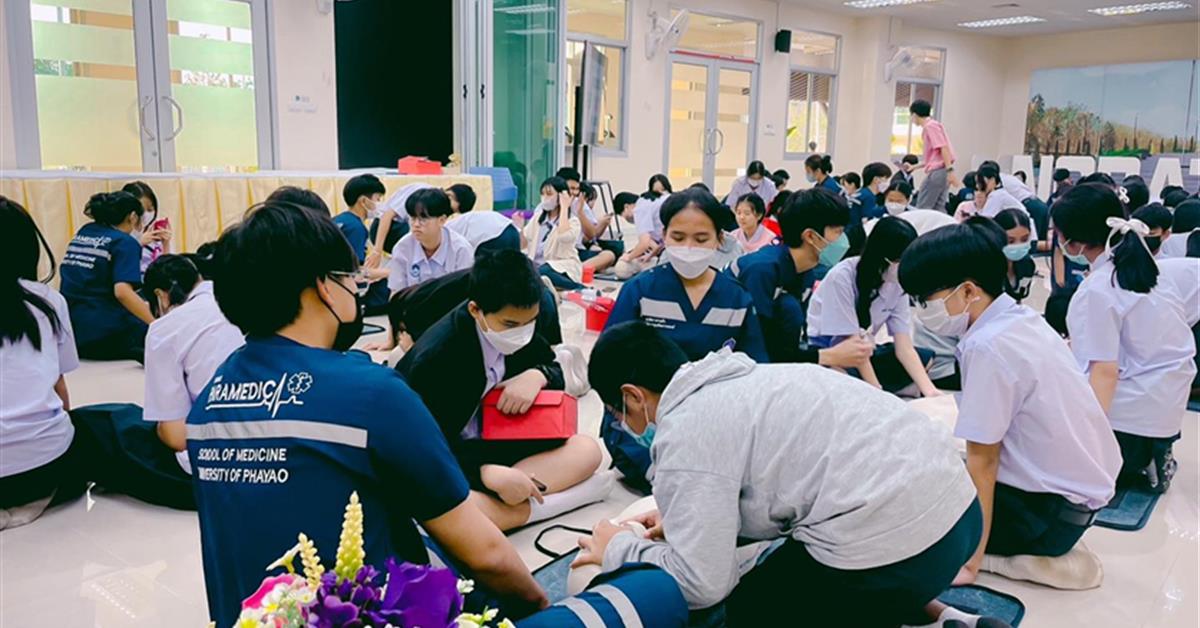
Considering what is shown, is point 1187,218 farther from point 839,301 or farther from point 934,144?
point 934,144

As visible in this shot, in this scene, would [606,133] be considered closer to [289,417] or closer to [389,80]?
[389,80]

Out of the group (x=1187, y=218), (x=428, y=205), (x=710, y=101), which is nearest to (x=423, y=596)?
(x=428, y=205)

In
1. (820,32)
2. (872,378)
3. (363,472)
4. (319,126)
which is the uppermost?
(820,32)

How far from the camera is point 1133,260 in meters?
2.76

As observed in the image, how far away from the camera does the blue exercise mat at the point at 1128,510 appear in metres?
2.88

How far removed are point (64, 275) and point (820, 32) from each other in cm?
1168

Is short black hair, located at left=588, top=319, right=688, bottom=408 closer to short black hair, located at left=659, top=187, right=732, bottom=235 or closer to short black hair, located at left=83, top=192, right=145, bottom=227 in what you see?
short black hair, located at left=659, top=187, right=732, bottom=235

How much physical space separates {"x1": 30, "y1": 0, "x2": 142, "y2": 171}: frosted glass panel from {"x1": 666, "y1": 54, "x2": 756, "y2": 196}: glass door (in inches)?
270

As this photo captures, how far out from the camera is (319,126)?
8227 millimetres

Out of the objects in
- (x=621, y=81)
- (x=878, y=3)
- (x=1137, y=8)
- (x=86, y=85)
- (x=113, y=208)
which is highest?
(x=1137, y=8)

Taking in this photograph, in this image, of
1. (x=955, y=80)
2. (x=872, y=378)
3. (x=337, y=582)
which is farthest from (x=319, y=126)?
(x=955, y=80)

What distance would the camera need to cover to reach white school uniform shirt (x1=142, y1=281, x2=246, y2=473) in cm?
256

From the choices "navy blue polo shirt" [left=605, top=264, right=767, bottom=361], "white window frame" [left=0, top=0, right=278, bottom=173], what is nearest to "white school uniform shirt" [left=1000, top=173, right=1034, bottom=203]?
"navy blue polo shirt" [left=605, top=264, right=767, bottom=361]

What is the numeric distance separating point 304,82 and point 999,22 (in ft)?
38.4
